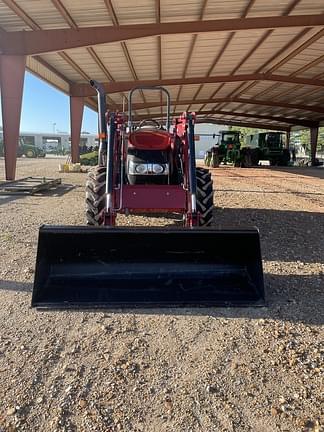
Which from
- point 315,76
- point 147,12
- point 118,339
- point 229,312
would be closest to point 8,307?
point 118,339

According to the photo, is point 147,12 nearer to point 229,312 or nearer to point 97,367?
point 229,312

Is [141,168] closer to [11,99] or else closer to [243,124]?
[11,99]

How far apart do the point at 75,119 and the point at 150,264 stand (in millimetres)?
20917

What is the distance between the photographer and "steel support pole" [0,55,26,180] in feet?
46.5

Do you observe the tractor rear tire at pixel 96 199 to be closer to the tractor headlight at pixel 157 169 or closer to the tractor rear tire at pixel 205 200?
the tractor headlight at pixel 157 169

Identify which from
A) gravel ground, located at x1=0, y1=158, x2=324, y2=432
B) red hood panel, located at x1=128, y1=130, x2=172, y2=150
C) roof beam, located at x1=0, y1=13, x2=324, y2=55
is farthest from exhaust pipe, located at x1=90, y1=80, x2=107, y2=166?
roof beam, located at x1=0, y1=13, x2=324, y2=55

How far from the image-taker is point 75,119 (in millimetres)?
23828

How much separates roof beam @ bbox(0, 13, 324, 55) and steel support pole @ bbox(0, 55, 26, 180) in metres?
0.44

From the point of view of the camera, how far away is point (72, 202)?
10.5m

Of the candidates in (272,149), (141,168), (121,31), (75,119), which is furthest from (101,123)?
(272,149)

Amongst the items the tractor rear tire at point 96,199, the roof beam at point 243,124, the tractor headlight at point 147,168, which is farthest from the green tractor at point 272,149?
the tractor rear tire at point 96,199

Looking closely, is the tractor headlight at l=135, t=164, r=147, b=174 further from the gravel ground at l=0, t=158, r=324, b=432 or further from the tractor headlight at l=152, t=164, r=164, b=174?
the gravel ground at l=0, t=158, r=324, b=432

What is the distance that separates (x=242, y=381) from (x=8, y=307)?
85.9 inches

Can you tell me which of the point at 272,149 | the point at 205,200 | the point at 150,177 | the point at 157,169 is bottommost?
the point at 205,200
